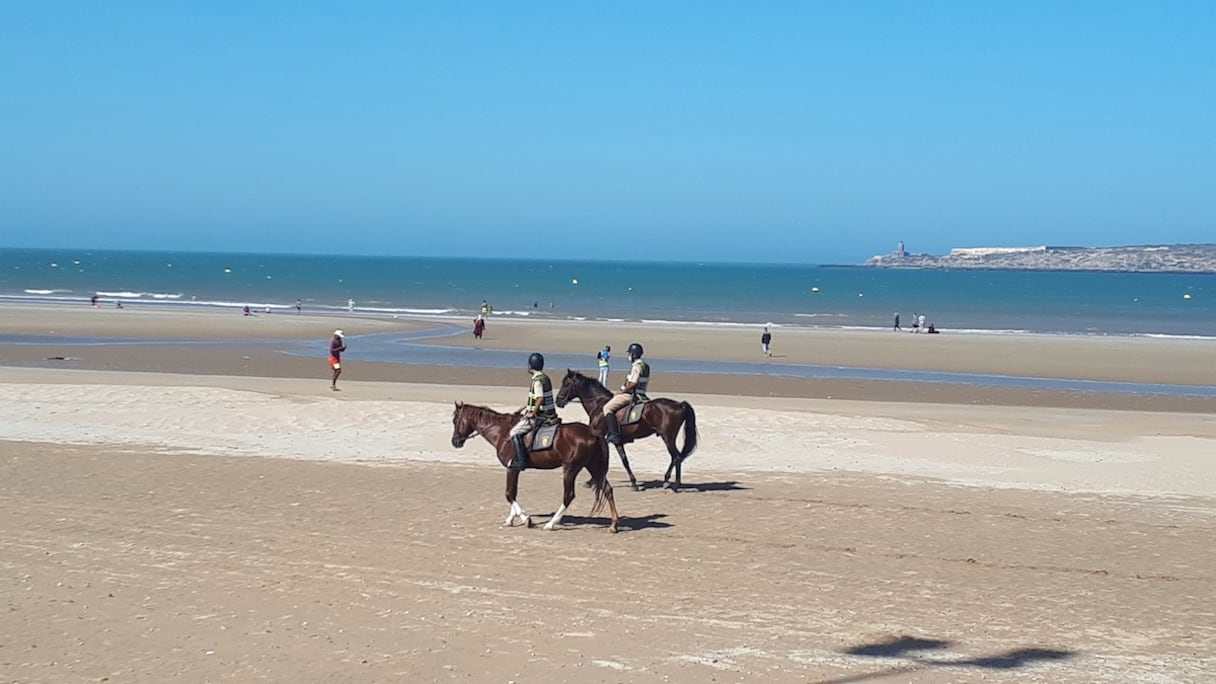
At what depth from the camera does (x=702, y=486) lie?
59.5 ft

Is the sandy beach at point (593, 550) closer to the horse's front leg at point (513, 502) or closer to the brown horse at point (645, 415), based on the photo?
the horse's front leg at point (513, 502)

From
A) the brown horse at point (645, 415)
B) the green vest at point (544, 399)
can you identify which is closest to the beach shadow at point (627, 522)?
the green vest at point (544, 399)

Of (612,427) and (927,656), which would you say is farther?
(612,427)

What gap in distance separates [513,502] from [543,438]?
35.8 inches

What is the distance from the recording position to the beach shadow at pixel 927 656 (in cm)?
963

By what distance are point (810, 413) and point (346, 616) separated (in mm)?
16880

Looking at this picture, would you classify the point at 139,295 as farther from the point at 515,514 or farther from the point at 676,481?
the point at 515,514

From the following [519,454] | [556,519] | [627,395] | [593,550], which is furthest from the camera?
[627,395]

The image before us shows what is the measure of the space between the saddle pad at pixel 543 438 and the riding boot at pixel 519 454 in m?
0.13

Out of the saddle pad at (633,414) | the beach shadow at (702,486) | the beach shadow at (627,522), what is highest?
the saddle pad at (633,414)

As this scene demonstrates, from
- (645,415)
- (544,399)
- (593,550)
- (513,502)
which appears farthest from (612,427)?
(593,550)

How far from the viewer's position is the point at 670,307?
102m

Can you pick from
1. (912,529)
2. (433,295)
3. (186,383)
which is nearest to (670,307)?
(433,295)

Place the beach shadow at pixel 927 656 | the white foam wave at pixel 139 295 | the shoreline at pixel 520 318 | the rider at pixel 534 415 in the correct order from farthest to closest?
the white foam wave at pixel 139 295, the shoreline at pixel 520 318, the rider at pixel 534 415, the beach shadow at pixel 927 656
